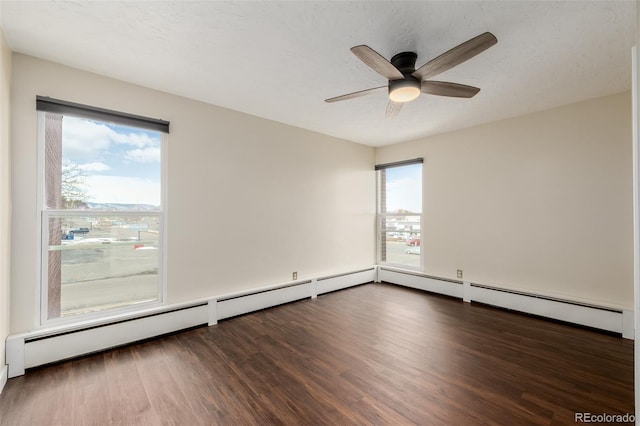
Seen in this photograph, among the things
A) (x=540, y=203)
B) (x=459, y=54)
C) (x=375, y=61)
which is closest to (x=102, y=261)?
(x=375, y=61)

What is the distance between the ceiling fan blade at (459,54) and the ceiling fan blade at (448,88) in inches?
5.1

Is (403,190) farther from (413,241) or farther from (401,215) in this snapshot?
(413,241)

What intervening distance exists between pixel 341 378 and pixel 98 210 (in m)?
2.77

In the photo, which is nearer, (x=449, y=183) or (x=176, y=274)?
(x=176, y=274)

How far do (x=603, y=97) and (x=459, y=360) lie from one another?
11.1 feet

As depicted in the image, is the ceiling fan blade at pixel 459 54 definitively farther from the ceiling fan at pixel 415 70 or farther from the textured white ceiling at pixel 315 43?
the textured white ceiling at pixel 315 43

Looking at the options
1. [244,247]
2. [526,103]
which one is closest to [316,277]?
[244,247]

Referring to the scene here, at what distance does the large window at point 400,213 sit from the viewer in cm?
495

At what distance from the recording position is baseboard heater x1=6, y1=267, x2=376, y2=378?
89.5 inches

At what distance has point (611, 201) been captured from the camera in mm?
3094

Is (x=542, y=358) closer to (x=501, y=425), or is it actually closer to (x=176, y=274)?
(x=501, y=425)

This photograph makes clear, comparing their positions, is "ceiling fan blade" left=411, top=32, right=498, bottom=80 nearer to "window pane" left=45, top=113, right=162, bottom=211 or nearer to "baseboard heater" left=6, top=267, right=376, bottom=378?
"window pane" left=45, top=113, right=162, bottom=211

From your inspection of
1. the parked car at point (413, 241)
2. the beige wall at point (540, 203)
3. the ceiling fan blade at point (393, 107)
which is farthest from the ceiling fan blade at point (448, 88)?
the parked car at point (413, 241)

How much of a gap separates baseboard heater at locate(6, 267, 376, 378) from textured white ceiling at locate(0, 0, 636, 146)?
94.9 inches
